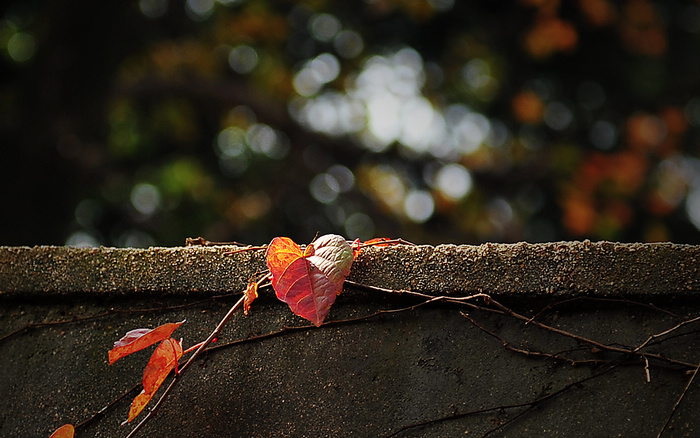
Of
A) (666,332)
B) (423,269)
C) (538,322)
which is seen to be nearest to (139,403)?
(423,269)

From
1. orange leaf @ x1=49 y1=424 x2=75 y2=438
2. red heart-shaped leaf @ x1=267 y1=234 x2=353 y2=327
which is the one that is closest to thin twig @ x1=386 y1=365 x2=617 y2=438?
red heart-shaped leaf @ x1=267 y1=234 x2=353 y2=327

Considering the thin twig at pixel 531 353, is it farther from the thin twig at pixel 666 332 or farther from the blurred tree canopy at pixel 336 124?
the blurred tree canopy at pixel 336 124

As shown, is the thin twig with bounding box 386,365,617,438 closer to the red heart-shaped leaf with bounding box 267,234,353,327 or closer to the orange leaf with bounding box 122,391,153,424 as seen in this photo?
the red heart-shaped leaf with bounding box 267,234,353,327

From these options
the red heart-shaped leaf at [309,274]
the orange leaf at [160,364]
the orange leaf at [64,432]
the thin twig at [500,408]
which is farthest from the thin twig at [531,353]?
the orange leaf at [64,432]

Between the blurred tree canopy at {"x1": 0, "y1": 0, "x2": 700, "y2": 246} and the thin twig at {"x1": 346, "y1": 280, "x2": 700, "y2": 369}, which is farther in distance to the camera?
the blurred tree canopy at {"x1": 0, "y1": 0, "x2": 700, "y2": 246}

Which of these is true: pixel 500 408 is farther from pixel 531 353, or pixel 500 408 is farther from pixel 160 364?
pixel 160 364

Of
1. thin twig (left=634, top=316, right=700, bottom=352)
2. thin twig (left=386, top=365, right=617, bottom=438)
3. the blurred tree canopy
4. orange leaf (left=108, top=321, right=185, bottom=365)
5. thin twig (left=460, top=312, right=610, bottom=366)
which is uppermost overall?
thin twig (left=634, top=316, right=700, bottom=352)

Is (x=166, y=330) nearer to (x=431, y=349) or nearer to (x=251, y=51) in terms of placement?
(x=431, y=349)

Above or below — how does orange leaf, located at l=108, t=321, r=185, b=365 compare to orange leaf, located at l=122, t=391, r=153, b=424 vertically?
above
